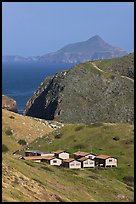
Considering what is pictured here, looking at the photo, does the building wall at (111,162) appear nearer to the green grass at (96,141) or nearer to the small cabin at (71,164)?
the green grass at (96,141)

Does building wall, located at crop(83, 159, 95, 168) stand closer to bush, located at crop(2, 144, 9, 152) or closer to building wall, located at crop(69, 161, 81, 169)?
building wall, located at crop(69, 161, 81, 169)

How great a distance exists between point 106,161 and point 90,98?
370 feet

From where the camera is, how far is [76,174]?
56219 millimetres

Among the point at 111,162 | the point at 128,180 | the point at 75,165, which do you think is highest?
the point at 111,162

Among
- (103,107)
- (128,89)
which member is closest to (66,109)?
(103,107)

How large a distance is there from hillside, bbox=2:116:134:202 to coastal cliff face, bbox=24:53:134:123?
249 feet

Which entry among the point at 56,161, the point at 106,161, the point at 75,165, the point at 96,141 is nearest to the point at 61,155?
the point at 56,161

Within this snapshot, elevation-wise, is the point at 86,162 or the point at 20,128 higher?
the point at 20,128

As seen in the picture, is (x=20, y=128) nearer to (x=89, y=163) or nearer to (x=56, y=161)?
(x=56, y=161)

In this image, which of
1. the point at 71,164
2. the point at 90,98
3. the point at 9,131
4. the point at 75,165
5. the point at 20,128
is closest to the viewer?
the point at 71,164

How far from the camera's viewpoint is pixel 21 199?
32.3 meters

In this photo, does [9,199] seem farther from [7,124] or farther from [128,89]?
[128,89]

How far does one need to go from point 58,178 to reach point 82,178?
4.65 metres

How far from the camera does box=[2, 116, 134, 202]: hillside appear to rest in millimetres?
38000
